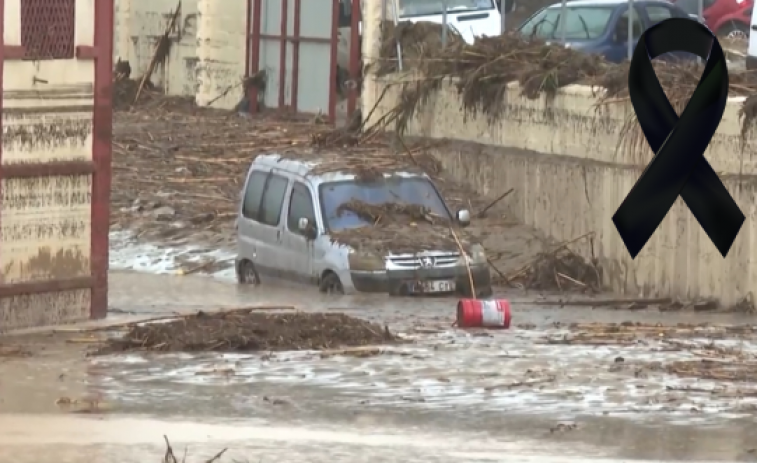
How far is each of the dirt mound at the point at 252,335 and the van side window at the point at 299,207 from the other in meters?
4.09

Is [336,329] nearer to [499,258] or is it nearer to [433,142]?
[499,258]

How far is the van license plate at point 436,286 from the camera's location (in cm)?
1495

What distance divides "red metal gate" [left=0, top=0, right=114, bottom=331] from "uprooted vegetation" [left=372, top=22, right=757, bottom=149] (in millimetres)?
6187

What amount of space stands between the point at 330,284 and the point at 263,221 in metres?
1.66

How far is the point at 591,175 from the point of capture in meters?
17.6

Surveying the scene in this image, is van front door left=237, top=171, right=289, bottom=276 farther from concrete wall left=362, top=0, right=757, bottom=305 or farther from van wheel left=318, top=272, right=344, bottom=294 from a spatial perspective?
concrete wall left=362, top=0, right=757, bottom=305


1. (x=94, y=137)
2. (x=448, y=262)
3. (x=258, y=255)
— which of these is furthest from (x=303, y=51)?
(x=94, y=137)

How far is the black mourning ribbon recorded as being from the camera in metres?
1.09

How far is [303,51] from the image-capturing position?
1100 inches

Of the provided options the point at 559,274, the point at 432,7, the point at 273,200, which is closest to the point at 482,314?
the point at 273,200

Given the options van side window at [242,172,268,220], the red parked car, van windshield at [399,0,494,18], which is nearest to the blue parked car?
van windshield at [399,0,494,18]

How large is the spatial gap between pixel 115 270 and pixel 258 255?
340 centimetres

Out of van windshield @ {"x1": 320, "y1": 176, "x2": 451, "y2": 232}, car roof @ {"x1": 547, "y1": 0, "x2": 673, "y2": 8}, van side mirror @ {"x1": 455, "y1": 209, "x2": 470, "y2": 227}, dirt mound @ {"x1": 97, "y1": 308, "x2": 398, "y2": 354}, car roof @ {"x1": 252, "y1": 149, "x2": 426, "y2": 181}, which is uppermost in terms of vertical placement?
car roof @ {"x1": 547, "y1": 0, "x2": 673, "y2": 8}

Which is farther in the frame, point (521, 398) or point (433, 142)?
point (433, 142)
